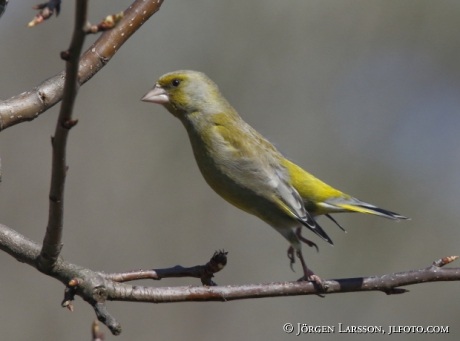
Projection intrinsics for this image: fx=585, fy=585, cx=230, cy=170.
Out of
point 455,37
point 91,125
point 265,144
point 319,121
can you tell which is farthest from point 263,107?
point 265,144

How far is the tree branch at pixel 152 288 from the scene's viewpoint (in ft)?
9.41

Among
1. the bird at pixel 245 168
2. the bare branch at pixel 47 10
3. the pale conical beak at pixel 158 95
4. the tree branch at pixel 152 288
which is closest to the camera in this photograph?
the bare branch at pixel 47 10

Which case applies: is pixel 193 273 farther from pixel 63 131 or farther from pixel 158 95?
pixel 158 95

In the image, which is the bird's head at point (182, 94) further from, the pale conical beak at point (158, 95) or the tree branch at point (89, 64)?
the tree branch at point (89, 64)

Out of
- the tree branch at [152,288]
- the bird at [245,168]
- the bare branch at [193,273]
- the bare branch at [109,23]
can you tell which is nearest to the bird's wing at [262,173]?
the bird at [245,168]

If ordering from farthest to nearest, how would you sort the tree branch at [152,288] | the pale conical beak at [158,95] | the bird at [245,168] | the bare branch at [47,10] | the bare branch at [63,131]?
the pale conical beak at [158,95]
the bird at [245,168]
the tree branch at [152,288]
the bare branch at [47,10]
the bare branch at [63,131]

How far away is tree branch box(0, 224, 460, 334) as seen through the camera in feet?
9.41

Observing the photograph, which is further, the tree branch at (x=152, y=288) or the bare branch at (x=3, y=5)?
the bare branch at (x=3, y=5)

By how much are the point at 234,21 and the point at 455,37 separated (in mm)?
5276

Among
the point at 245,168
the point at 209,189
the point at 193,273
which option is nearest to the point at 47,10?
the point at 193,273

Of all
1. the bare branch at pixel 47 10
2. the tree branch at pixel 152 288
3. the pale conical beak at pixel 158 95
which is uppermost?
the pale conical beak at pixel 158 95

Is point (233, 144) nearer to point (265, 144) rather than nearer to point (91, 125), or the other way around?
point (265, 144)

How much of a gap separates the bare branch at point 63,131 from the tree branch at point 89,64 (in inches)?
44.0

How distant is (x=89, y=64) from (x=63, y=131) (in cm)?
191
